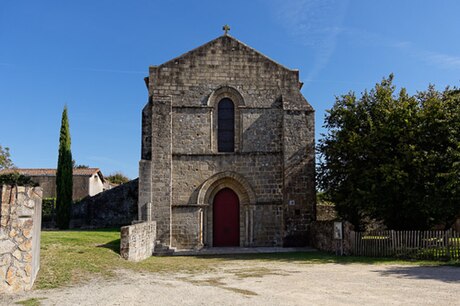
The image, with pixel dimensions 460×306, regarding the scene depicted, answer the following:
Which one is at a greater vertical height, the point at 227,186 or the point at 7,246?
the point at 227,186

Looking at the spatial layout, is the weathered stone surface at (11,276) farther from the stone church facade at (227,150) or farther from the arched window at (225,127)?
the arched window at (225,127)

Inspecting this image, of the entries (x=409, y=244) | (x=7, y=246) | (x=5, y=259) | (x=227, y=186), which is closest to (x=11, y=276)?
(x=5, y=259)

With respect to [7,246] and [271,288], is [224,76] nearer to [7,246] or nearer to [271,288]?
[271,288]

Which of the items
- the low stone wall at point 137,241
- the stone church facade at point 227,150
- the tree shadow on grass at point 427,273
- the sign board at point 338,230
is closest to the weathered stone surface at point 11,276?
the low stone wall at point 137,241

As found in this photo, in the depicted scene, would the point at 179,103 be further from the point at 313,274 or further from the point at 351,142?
the point at 313,274

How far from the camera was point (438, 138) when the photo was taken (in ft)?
51.6

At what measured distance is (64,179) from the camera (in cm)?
2720

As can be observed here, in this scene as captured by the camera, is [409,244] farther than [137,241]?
Yes

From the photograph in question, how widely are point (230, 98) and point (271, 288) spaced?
1184 cm

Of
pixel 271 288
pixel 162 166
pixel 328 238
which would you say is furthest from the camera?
pixel 162 166

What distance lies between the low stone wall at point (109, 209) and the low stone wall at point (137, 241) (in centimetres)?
931

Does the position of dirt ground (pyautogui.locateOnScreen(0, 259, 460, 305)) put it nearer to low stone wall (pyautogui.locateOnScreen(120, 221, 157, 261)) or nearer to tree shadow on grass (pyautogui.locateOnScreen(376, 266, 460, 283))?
tree shadow on grass (pyautogui.locateOnScreen(376, 266, 460, 283))

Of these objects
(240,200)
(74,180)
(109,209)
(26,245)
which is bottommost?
(26,245)

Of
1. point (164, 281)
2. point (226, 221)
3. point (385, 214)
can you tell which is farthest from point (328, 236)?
point (164, 281)
